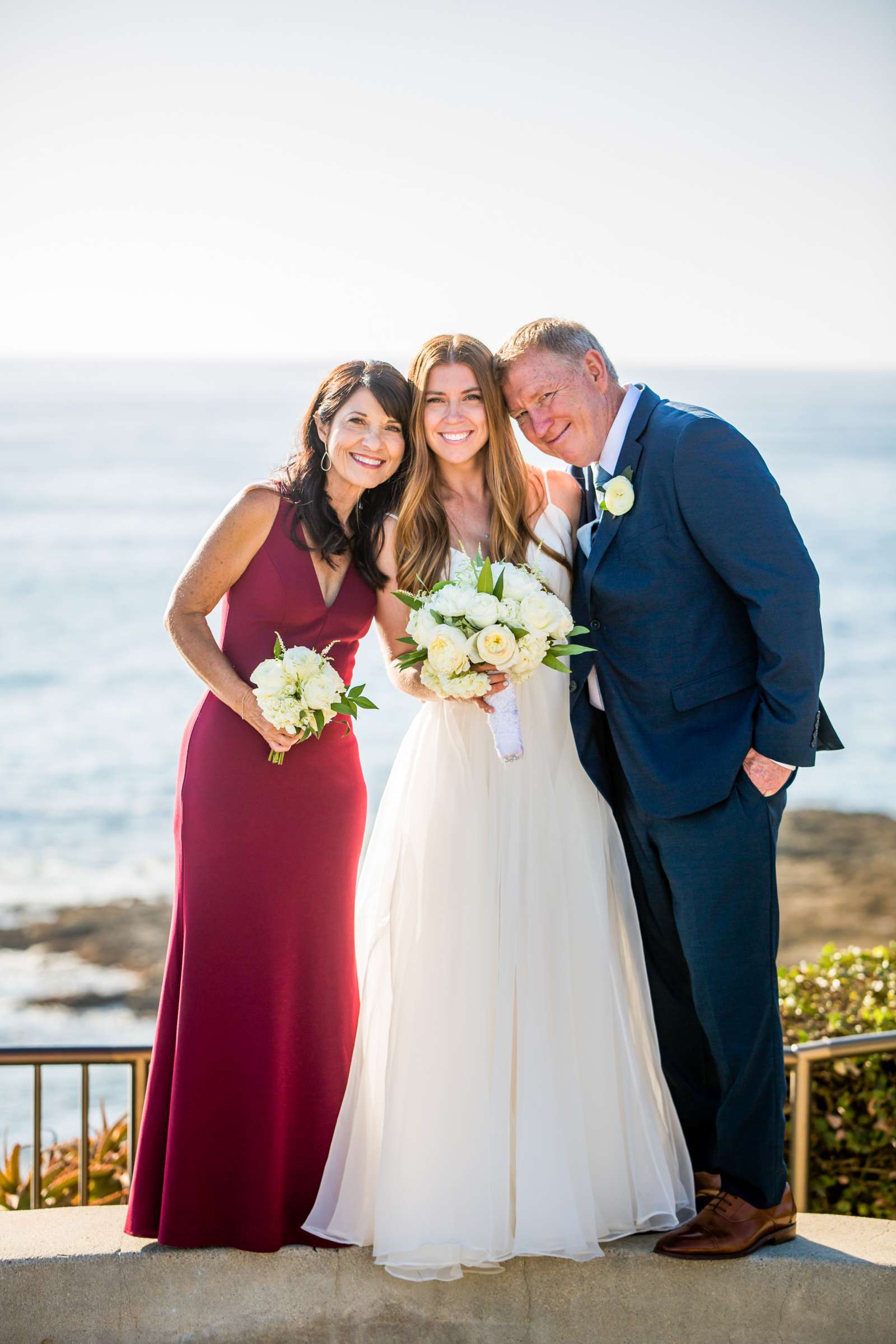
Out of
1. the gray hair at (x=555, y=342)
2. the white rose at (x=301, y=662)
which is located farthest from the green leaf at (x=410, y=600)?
the gray hair at (x=555, y=342)

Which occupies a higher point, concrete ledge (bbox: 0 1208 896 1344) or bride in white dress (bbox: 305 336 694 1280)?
bride in white dress (bbox: 305 336 694 1280)

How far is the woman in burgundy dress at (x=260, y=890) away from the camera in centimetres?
364

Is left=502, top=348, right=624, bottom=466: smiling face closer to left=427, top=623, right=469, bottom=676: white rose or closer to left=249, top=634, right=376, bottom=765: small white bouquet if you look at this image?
left=427, top=623, right=469, bottom=676: white rose

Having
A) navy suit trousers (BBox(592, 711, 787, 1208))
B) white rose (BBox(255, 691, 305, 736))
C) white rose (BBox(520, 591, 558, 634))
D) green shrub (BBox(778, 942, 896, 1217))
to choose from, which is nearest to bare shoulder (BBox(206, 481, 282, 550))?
white rose (BBox(255, 691, 305, 736))

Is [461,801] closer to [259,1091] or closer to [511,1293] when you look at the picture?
[259,1091]

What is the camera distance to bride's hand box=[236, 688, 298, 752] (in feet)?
11.9

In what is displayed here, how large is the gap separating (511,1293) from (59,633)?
1127 inches

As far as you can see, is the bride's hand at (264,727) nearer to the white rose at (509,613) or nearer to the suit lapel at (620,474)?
the white rose at (509,613)

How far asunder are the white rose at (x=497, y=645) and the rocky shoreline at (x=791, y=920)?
10479 mm

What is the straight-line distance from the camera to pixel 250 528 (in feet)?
12.6

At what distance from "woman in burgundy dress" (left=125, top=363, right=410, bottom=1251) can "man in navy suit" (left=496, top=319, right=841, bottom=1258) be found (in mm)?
A: 795

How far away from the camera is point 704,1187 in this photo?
149 inches

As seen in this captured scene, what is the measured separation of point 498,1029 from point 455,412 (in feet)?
6.07

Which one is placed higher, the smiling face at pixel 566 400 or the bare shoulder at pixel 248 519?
the smiling face at pixel 566 400
